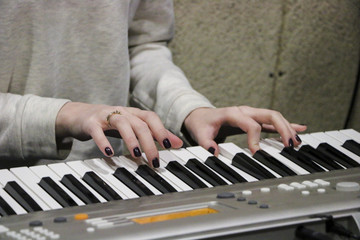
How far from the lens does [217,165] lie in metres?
1.07

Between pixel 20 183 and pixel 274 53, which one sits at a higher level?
pixel 20 183

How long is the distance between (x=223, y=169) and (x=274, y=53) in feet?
3.40

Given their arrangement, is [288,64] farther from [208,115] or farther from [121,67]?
[208,115]

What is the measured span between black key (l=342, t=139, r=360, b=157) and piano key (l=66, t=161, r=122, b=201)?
1.34 feet

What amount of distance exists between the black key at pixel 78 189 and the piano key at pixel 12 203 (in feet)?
0.25

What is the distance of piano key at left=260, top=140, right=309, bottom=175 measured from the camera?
1058mm

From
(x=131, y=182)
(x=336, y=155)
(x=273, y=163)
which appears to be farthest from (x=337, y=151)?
(x=131, y=182)

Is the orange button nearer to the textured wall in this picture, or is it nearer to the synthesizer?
the synthesizer

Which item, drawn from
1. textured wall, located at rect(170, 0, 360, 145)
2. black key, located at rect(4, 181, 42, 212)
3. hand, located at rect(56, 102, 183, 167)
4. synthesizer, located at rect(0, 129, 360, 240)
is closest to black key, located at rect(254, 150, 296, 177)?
synthesizer, located at rect(0, 129, 360, 240)

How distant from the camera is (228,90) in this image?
2.03m

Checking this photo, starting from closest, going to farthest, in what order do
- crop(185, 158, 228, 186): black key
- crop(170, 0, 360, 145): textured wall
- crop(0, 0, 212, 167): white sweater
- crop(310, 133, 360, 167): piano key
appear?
crop(185, 158, 228, 186): black key, crop(310, 133, 360, 167): piano key, crop(0, 0, 212, 167): white sweater, crop(170, 0, 360, 145): textured wall

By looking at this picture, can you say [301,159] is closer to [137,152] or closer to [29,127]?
[137,152]

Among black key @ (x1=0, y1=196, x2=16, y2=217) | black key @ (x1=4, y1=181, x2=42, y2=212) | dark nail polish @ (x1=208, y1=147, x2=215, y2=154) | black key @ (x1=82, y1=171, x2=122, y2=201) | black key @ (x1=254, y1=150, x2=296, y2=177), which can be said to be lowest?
dark nail polish @ (x1=208, y1=147, x2=215, y2=154)

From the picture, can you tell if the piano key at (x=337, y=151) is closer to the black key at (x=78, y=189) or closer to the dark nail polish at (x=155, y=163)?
the dark nail polish at (x=155, y=163)
